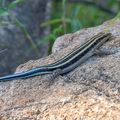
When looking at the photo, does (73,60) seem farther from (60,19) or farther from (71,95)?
(60,19)

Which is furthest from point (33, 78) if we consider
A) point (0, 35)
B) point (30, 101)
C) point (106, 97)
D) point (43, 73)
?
point (0, 35)

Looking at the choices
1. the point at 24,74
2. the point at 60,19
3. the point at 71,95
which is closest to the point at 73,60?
the point at 24,74

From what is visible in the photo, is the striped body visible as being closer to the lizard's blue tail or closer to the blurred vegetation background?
the lizard's blue tail

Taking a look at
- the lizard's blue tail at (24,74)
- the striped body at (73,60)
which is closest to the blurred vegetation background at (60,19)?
the striped body at (73,60)

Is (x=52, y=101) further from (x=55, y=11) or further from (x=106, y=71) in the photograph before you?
(x=55, y=11)


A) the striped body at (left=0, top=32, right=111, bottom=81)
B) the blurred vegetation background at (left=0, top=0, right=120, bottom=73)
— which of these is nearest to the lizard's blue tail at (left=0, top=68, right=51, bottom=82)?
the striped body at (left=0, top=32, right=111, bottom=81)

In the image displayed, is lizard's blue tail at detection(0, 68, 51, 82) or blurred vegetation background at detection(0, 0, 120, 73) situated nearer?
lizard's blue tail at detection(0, 68, 51, 82)
